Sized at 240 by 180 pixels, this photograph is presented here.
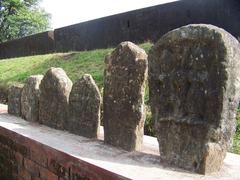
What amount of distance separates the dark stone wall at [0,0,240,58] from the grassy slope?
94cm

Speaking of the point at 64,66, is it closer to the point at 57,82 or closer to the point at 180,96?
the point at 57,82

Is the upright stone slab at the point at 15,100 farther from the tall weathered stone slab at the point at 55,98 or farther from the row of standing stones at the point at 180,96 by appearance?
the row of standing stones at the point at 180,96

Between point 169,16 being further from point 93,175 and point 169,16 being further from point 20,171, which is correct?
point 93,175

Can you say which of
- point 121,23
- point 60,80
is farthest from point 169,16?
point 60,80

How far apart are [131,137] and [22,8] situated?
92.7 ft

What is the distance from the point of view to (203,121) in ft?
7.73

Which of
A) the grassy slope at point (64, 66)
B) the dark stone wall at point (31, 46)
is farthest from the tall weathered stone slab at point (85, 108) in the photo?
the dark stone wall at point (31, 46)

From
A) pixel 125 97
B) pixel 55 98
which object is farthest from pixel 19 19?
pixel 125 97

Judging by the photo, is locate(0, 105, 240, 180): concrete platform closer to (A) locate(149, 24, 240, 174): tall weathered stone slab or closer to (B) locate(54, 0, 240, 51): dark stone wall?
(A) locate(149, 24, 240, 174): tall weathered stone slab

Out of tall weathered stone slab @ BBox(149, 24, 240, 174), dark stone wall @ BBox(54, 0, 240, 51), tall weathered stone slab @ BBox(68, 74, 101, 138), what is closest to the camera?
tall weathered stone slab @ BBox(149, 24, 240, 174)

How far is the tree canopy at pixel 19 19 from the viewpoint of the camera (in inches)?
1128

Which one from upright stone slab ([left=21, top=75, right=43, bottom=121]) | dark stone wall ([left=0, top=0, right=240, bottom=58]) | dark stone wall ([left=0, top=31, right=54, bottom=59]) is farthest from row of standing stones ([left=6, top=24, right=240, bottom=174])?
dark stone wall ([left=0, top=31, right=54, bottom=59])

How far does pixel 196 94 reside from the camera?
2.39 m

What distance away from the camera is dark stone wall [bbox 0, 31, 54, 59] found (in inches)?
545
